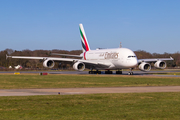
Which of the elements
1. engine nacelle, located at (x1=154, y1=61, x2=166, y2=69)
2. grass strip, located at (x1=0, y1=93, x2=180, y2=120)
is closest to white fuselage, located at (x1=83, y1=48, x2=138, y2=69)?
engine nacelle, located at (x1=154, y1=61, x2=166, y2=69)

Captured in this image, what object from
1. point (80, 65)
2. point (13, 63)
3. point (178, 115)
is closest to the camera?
point (178, 115)

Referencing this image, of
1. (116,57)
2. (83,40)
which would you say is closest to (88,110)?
(116,57)

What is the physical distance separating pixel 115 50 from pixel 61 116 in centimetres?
4575

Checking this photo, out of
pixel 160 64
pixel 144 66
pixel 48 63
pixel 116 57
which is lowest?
pixel 144 66

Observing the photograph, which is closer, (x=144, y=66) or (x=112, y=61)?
(x=144, y=66)

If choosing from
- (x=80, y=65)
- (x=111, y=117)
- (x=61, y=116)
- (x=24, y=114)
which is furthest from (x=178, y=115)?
(x=80, y=65)

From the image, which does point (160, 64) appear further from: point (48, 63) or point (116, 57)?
point (48, 63)

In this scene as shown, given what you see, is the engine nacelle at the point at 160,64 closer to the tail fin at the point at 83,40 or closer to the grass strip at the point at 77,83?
the tail fin at the point at 83,40

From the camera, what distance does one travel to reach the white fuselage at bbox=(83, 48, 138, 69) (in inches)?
2076

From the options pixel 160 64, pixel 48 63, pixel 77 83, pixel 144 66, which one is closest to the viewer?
pixel 77 83

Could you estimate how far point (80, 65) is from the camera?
56375 millimetres

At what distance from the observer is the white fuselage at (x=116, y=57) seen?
52.7 metres

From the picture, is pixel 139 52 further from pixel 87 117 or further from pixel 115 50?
pixel 87 117

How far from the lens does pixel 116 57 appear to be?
5547 cm
